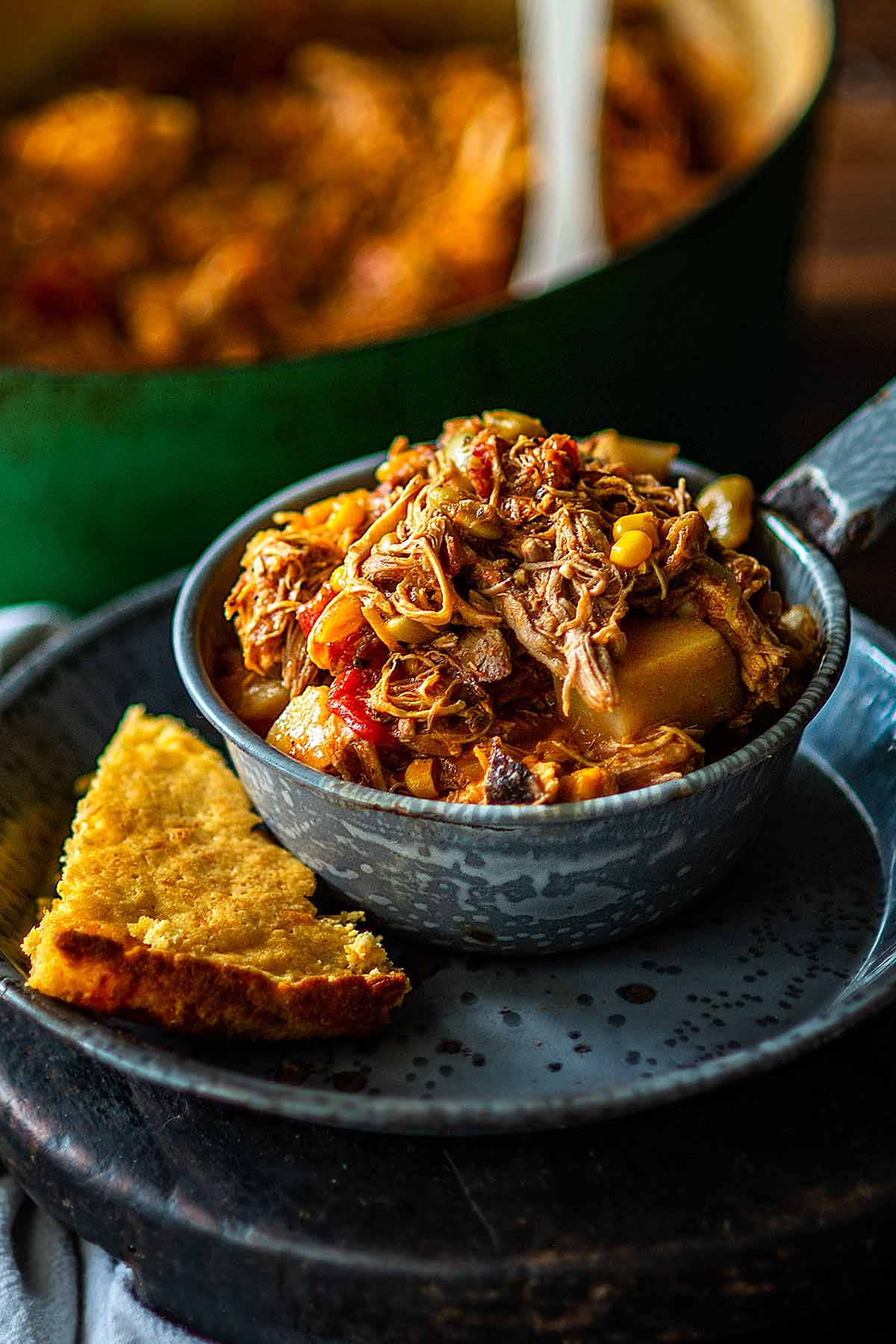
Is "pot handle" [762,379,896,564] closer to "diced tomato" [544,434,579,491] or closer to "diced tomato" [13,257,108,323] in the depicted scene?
"diced tomato" [544,434,579,491]

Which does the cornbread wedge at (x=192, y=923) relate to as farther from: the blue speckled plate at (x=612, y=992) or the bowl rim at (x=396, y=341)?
the bowl rim at (x=396, y=341)

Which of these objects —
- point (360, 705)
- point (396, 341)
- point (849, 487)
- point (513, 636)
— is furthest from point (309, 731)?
point (396, 341)

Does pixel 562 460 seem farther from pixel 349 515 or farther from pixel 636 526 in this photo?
pixel 349 515

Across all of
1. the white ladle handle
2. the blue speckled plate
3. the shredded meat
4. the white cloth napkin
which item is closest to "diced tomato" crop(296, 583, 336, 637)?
the shredded meat

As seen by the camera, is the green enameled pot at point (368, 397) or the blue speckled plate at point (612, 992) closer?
the blue speckled plate at point (612, 992)

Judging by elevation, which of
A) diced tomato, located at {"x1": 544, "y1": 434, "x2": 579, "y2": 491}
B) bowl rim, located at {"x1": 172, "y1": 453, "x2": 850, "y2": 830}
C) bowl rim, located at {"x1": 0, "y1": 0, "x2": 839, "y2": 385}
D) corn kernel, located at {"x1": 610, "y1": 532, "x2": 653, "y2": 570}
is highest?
diced tomato, located at {"x1": 544, "y1": 434, "x2": 579, "y2": 491}

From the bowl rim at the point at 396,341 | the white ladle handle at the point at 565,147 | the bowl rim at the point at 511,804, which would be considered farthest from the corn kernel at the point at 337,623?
the white ladle handle at the point at 565,147
